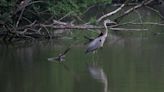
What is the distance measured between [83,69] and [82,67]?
0.96 ft

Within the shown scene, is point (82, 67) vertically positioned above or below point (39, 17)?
below

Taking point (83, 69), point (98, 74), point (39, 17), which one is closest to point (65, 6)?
point (39, 17)

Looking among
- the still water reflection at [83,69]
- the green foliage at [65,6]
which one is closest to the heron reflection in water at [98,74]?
the still water reflection at [83,69]

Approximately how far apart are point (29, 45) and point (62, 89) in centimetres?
769

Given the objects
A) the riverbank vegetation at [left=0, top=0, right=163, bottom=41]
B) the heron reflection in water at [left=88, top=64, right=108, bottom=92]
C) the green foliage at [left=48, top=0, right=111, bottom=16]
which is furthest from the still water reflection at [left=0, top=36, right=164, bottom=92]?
the green foliage at [left=48, top=0, right=111, bottom=16]

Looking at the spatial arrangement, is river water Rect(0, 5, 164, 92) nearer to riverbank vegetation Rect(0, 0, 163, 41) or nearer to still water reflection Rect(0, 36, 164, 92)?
still water reflection Rect(0, 36, 164, 92)

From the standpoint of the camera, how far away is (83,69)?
12.8 metres

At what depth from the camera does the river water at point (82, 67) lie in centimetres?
1084

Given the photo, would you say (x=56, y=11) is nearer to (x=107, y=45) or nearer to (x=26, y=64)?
(x=107, y=45)

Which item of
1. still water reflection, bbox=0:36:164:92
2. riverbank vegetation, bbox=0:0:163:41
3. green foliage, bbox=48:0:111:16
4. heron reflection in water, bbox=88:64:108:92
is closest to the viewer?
still water reflection, bbox=0:36:164:92

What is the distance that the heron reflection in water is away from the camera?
36.8 feet

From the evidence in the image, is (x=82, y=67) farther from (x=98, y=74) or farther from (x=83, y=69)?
(x=98, y=74)

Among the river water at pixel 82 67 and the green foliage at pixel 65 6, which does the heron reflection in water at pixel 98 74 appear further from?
the green foliage at pixel 65 6

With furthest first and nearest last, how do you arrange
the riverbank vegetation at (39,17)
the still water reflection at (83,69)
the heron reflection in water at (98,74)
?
the riverbank vegetation at (39,17) < the heron reflection in water at (98,74) < the still water reflection at (83,69)
